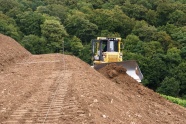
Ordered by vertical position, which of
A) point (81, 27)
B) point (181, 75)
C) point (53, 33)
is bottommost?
point (181, 75)

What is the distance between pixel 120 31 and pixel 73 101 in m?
40.5

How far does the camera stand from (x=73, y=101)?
9.68m

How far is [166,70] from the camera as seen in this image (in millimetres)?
38469

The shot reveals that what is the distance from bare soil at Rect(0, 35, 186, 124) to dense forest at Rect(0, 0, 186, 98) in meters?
22.8

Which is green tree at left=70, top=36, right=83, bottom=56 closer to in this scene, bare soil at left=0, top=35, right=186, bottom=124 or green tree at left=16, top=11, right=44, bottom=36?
green tree at left=16, top=11, right=44, bottom=36

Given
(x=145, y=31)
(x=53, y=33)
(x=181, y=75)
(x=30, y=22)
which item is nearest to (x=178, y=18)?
(x=145, y=31)

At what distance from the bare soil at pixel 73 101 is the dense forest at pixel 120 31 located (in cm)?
2285

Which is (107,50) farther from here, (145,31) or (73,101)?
(145,31)

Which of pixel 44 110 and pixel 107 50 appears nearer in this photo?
pixel 44 110

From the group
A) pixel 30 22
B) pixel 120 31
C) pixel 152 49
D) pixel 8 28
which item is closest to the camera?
pixel 8 28

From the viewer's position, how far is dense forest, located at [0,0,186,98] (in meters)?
38.7

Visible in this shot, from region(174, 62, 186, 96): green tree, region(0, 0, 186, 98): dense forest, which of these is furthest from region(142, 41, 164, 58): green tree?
region(174, 62, 186, 96): green tree

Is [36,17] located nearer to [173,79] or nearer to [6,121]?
[173,79]

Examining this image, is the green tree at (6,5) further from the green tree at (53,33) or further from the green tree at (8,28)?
the green tree at (53,33)
